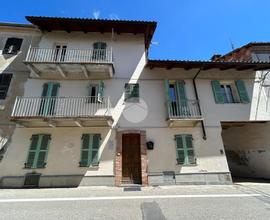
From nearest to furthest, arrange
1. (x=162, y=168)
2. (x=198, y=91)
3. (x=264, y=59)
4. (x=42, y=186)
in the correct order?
(x=42, y=186) → (x=162, y=168) → (x=198, y=91) → (x=264, y=59)

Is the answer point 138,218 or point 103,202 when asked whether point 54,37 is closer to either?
point 103,202

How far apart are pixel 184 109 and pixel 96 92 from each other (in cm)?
543

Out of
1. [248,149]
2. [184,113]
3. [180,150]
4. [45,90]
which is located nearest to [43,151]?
[45,90]

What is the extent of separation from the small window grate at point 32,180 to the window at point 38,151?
437mm

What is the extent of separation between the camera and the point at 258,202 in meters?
5.40

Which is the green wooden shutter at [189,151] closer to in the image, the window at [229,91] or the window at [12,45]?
the window at [229,91]

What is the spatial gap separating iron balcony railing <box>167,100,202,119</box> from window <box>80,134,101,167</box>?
174 inches

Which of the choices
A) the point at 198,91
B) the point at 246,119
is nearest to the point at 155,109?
the point at 198,91

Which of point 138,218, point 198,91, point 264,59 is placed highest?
point 264,59

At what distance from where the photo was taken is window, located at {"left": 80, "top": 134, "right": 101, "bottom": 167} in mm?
8420

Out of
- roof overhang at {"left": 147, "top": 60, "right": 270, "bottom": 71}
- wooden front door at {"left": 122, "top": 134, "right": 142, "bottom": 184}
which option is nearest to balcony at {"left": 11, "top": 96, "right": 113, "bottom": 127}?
wooden front door at {"left": 122, "top": 134, "right": 142, "bottom": 184}

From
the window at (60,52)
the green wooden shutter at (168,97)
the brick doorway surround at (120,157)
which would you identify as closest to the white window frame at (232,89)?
the green wooden shutter at (168,97)

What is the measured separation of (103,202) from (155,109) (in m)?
5.72

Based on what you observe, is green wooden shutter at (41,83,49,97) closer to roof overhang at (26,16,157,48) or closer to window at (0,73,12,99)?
window at (0,73,12,99)
